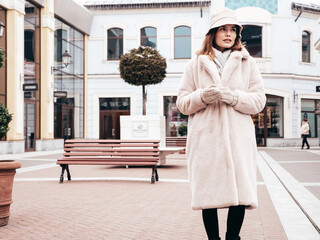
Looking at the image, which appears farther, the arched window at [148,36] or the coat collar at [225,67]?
the arched window at [148,36]

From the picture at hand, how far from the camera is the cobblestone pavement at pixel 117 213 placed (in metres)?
4.30

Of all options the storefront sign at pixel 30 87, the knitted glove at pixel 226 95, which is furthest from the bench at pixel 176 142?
the knitted glove at pixel 226 95

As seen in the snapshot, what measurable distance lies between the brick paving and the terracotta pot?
138mm

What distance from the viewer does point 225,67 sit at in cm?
309

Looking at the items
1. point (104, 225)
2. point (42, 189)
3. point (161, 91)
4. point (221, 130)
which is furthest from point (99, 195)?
point (161, 91)

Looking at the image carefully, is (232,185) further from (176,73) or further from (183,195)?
(176,73)

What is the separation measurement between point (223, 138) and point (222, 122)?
11 cm

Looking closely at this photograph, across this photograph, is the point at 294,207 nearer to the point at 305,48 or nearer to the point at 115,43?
the point at 115,43

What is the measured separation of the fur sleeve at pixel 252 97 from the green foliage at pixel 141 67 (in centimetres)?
1051

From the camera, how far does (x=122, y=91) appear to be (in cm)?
2709

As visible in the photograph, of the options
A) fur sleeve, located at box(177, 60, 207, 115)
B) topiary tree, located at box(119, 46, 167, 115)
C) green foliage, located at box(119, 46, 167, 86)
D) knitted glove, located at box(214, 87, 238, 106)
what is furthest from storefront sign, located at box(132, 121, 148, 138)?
knitted glove, located at box(214, 87, 238, 106)

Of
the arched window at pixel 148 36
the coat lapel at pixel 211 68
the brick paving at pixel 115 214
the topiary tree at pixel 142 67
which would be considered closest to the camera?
the coat lapel at pixel 211 68

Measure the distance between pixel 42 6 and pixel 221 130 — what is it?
20370 mm

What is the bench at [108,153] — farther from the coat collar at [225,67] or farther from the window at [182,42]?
the window at [182,42]
